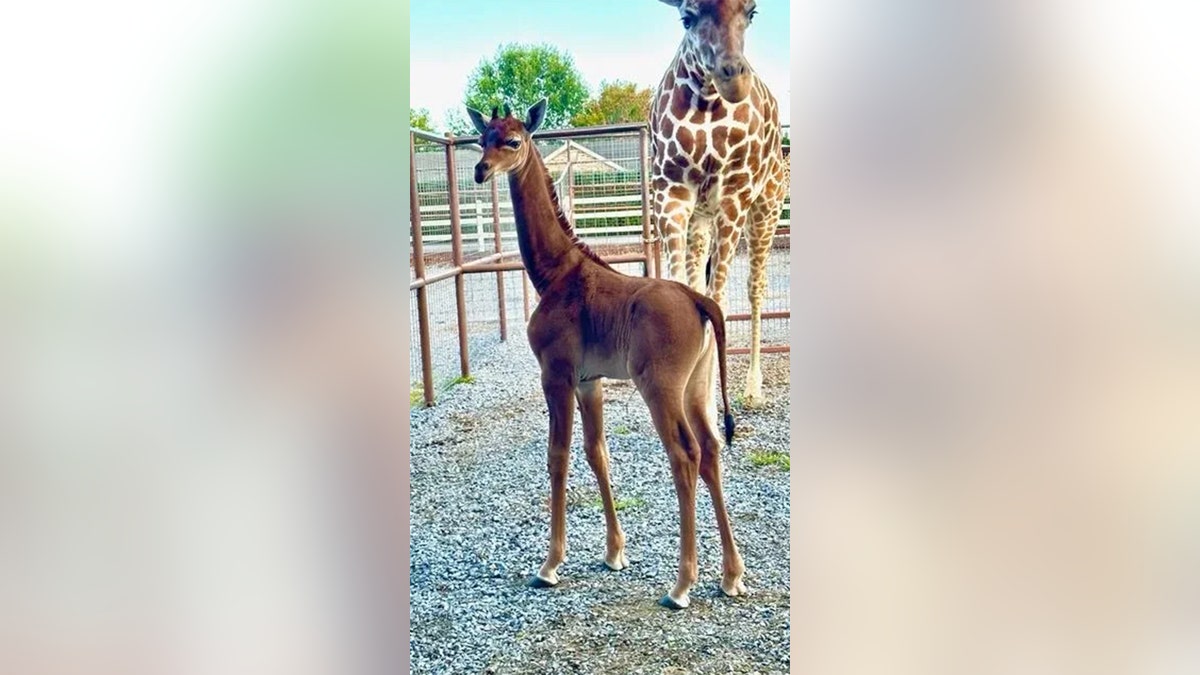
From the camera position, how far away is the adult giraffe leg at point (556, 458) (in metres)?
1.84

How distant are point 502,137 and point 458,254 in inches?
13.7

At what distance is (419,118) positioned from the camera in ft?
6.15

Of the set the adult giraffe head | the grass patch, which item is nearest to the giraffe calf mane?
the adult giraffe head

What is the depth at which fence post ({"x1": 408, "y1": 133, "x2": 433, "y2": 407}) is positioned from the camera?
1945 mm

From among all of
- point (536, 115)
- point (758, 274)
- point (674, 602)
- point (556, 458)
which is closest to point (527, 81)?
point (536, 115)

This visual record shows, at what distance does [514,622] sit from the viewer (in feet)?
6.01

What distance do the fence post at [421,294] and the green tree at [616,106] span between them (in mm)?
441

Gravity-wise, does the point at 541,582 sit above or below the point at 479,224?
below

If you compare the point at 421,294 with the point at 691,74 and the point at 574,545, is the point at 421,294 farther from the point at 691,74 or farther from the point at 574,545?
the point at 691,74
